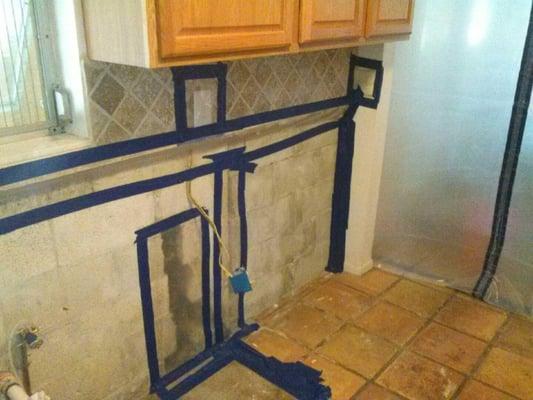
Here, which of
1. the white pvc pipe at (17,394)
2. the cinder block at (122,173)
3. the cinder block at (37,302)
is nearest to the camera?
the white pvc pipe at (17,394)

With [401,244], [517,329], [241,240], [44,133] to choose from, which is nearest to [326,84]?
[241,240]

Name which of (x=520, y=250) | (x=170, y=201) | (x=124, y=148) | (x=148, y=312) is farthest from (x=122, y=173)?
(x=520, y=250)

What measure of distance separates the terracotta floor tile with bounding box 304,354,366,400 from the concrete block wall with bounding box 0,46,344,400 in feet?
1.23

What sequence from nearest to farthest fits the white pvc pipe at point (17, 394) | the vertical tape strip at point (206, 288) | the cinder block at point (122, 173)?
the white pvc pipe at point (17, 394), the cinder block at point (122, 173), the vertical tape strip at point (206, 288)

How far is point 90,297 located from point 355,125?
1.44 meters

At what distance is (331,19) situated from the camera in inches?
56.5

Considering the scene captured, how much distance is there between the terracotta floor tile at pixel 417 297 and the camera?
224cm

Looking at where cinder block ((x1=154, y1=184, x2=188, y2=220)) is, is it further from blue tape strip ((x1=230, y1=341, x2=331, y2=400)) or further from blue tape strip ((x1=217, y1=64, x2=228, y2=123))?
blue tape strip ((x1=230, y1=341, x2=331, y2=400))

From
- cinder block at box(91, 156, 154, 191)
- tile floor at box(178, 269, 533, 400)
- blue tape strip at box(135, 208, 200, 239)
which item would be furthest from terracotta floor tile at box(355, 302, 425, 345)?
cinder block at box(91, 156, 154, 191)

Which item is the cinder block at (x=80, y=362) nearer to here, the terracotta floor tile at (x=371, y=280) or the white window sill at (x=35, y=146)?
the white window sill at (x=35, y=146)

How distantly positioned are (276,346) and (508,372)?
895 mm

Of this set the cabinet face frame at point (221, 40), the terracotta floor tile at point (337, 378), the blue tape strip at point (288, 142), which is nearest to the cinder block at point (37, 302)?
the cabinet face frame at point (221, 40)

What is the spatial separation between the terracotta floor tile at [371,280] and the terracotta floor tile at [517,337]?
0.56 metres

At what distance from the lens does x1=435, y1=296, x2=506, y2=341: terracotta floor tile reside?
2094mm
